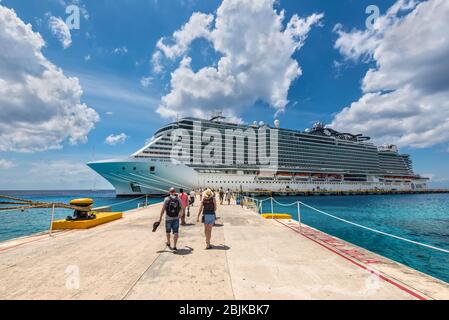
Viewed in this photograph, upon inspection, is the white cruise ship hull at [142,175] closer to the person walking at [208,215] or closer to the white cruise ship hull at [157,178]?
the white cruise ship hull at [157,178]

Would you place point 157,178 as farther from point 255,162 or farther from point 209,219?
point 209,219

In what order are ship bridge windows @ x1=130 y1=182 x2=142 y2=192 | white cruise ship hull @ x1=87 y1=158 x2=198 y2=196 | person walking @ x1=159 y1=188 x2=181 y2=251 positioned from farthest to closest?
ship bridge windows @ x1=130 y1=182 x2=142 y2=192, white cruise ship hull @ x1=87 y1=158 x2=198 y2=196, person walking @ x1=159 y1=188 x2=181 y2=251

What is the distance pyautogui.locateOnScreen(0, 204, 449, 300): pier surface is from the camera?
10.1ft

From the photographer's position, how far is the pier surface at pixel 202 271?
3.07 meters

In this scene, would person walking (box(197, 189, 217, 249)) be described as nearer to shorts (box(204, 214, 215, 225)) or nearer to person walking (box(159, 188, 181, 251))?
shorts (box(204, 214, 215, 225))

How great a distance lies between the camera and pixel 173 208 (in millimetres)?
5266

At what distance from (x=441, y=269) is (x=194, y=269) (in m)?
9.78

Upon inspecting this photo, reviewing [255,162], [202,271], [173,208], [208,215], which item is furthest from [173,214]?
[255,162]

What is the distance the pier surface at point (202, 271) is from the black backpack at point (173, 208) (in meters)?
0.94

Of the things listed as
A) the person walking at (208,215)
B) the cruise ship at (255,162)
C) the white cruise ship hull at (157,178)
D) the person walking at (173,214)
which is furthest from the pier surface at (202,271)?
the cruise ship at (255,162)

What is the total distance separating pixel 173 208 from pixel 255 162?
53546 millimetres

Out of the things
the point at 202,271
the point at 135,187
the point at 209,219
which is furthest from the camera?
the point at 135,187

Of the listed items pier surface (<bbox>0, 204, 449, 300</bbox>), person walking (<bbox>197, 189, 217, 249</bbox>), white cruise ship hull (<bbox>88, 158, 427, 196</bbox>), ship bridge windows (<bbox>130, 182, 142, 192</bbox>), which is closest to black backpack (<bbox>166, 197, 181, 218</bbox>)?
person walking (<bbox>197, 189, 217, 249</bbox>)

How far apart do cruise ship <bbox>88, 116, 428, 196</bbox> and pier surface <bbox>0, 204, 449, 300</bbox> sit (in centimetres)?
3406
